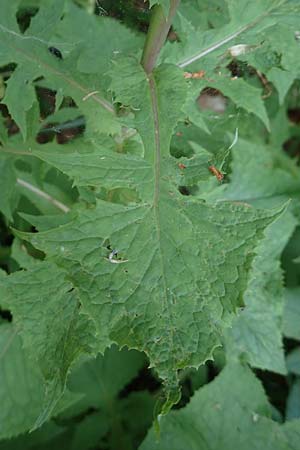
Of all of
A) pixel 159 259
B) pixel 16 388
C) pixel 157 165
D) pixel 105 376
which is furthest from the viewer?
pixel 105 376

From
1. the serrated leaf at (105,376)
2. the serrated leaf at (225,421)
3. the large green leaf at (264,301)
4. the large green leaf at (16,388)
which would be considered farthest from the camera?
the serrated leaf at (105,376)

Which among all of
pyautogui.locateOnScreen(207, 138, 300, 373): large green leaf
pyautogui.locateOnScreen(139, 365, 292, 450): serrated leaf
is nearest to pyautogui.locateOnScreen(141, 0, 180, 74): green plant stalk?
pyautogui.locateOnScreen(207, 138, 300, 373): large green leaf

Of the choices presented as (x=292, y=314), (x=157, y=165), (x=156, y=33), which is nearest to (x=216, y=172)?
(x=157, y=165)

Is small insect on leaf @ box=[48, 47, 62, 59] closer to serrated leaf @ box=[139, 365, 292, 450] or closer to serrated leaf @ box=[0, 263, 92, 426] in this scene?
serrated leaf @ box=[0, 263, 92, 426]

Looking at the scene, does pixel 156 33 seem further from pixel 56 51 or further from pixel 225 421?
pixel 225 421

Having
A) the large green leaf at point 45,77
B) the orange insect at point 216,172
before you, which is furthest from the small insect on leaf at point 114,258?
the large green leaf at point 45,77

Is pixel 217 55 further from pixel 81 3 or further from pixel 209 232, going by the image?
pixel 81 3

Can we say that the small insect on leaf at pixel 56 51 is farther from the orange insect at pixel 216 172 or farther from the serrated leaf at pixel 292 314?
the serrated leaf at pixel 292 314
